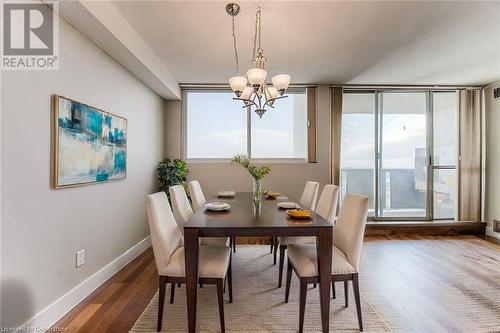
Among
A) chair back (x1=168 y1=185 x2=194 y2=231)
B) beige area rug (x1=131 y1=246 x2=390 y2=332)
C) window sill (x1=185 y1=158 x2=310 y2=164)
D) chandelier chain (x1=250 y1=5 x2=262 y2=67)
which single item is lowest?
beige area rug (x1=131 y1=246 x2=390 y2=332)

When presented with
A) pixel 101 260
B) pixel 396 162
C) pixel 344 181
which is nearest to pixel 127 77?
pixel 101 260

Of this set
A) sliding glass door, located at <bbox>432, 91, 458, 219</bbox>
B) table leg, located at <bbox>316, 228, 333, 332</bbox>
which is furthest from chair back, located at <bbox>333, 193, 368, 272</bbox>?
sliding glass door, located at <bbox>432, 91, 458, 219</bbox>

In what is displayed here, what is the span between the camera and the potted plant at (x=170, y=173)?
13.3 ft

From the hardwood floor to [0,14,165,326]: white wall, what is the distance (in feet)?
1.00

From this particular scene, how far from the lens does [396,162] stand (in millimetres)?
4742

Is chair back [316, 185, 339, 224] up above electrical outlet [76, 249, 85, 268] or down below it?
above

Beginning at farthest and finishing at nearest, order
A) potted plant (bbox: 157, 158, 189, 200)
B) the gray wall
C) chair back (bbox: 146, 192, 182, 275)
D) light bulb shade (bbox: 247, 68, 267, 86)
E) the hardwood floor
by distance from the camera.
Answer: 1. the gray wall
2. potted plant (bbox: 157, 158, 189, 200)
3. light bulb shade (bbox: 247, 68, 267, 86)
4. the hardwood floor
5. chair back (bbox: 146, 192, 182, 275)

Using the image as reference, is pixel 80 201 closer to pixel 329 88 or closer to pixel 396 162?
pixel 329 88

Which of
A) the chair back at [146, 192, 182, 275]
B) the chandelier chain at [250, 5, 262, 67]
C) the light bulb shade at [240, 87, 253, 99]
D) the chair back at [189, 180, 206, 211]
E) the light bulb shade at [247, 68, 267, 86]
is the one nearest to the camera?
the chair back at [146, 192, 182, 275]

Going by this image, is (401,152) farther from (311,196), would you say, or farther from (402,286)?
(402,286)

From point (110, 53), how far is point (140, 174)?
161 cm

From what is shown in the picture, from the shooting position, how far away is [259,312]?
207 cm

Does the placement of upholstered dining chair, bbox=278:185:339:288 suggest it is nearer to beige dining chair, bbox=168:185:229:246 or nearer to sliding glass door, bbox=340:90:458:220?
beige dining chair, bbox=168:185:229:246

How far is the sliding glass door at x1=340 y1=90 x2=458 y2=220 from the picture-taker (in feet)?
15.4
